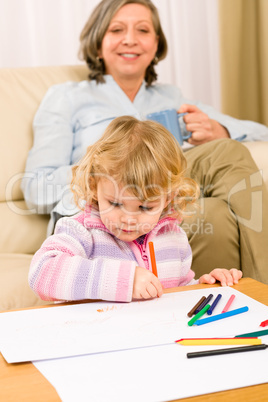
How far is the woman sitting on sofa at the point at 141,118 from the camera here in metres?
1.34

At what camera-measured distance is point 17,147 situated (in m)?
1.66

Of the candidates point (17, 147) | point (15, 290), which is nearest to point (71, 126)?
point (17, 147)

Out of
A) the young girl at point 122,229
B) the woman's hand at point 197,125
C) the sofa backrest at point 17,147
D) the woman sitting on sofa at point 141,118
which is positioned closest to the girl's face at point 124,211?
the young girl at point 122,229

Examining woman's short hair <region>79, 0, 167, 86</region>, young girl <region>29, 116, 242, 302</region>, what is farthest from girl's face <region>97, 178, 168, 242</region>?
woman's short hair <region>79, 0, 167, 86</region>

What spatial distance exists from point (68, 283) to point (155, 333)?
0.18m

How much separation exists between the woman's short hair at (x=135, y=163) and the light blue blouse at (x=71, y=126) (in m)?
0.50

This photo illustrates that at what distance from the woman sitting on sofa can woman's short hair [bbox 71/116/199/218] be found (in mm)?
384

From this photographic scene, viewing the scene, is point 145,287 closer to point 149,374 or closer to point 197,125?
point 149,374

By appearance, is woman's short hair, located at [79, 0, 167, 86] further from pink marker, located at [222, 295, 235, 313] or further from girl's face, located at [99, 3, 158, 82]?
pink marker, located at [222, 295, 235, 313]

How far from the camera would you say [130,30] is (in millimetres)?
1861

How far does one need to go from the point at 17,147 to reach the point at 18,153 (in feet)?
0.07

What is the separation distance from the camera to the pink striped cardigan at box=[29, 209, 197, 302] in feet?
2.65

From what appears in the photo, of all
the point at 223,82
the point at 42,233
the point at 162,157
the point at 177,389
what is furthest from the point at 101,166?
the point at 223,82

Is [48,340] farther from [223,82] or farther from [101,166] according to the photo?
[223,82]
